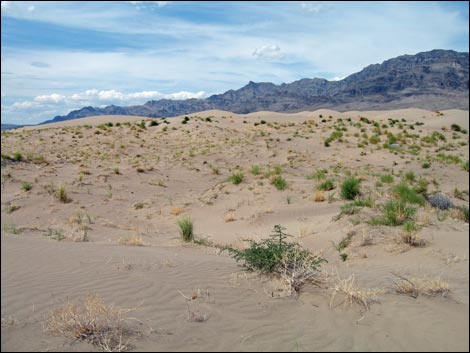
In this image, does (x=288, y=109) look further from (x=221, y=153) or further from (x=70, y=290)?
(x=70, y=290)

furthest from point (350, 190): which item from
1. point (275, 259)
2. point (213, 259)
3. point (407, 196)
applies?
point (275, 259)

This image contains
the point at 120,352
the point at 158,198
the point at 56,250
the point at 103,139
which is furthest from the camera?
the point at 103,139

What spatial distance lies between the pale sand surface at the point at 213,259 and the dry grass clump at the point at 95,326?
115 mm

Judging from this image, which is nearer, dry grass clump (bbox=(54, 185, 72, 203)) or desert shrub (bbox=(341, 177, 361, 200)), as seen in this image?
desert shrub (bbox=(341, 177, 361, 200))

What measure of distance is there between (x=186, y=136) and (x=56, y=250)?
2648 centimetres

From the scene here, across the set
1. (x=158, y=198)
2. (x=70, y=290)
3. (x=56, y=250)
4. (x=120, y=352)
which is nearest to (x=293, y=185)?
(x=158, y=198)

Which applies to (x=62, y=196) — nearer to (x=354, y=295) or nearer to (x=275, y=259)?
(x=275, y=259)

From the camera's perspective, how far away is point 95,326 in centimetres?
445

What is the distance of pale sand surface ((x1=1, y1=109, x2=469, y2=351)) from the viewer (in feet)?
15.1

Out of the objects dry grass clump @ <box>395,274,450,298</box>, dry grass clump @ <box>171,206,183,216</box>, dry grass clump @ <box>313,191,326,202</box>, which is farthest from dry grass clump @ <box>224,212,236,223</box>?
dry grass clump @ <box>395,274,450,298</box>

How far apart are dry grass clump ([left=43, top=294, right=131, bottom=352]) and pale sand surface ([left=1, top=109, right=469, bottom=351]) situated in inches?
4.5

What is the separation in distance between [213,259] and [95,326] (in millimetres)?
3794

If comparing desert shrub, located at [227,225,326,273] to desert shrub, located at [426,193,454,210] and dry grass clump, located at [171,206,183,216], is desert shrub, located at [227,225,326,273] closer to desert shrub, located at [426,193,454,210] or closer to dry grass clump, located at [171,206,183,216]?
desert shrub, located at [426,193,454,210]

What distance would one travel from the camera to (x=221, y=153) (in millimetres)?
26531
